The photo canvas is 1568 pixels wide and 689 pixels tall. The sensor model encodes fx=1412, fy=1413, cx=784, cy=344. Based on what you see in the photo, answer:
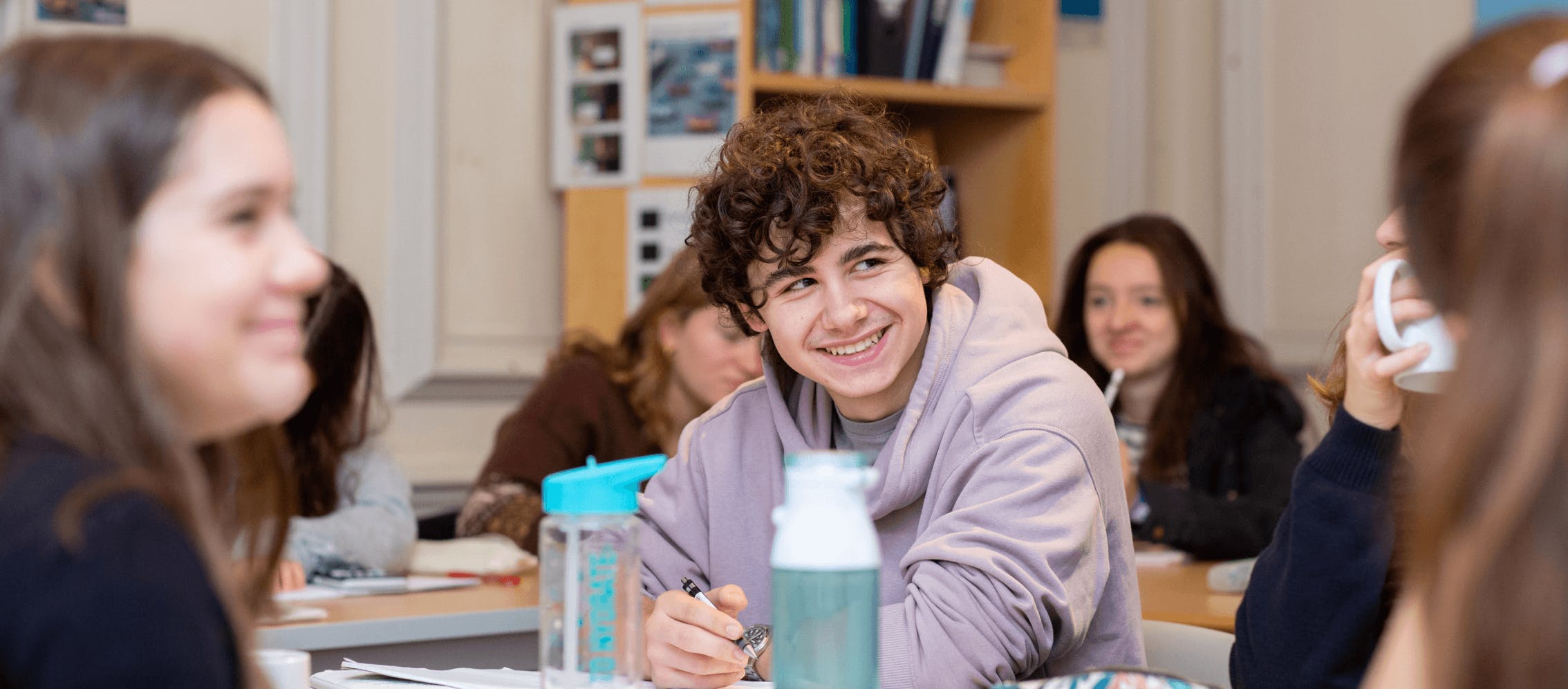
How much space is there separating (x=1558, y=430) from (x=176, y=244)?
2.10 ft

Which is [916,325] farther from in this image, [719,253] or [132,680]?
[132,680]

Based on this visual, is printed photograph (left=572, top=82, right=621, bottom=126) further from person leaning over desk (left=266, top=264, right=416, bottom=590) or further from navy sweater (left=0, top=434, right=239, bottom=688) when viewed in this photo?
navy sweater (left=0, top=434, right=239, bottom=688)

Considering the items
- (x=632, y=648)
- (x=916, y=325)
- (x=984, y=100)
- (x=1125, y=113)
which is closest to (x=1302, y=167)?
(x=1125, y=113)

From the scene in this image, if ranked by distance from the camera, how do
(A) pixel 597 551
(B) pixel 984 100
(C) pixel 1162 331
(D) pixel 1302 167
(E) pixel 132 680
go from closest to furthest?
1. (E) pixel 132 680
2. (A) pixel 597 551
3. (C) pixel 1162 331
4. (B) pixel 984 100
5. (D) pixel 1302 167

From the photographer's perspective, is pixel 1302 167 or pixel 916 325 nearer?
pixel 916 325

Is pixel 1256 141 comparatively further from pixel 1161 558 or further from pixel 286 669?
pixel 286 669

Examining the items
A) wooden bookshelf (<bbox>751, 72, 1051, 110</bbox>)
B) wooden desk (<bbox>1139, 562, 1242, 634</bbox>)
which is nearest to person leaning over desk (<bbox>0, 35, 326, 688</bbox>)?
wooden desk (<bbox>1139, 562, 1242, 634</bbox>)

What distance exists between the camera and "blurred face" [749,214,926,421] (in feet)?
4.63

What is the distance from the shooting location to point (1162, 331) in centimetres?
295

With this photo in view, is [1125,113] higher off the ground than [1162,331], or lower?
higher

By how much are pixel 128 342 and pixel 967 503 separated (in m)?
0.78

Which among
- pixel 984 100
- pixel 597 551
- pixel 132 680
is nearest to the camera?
pixel 132 680

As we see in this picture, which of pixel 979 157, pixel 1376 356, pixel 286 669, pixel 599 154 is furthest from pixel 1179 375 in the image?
pixel 286 669

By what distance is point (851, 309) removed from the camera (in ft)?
4.58
